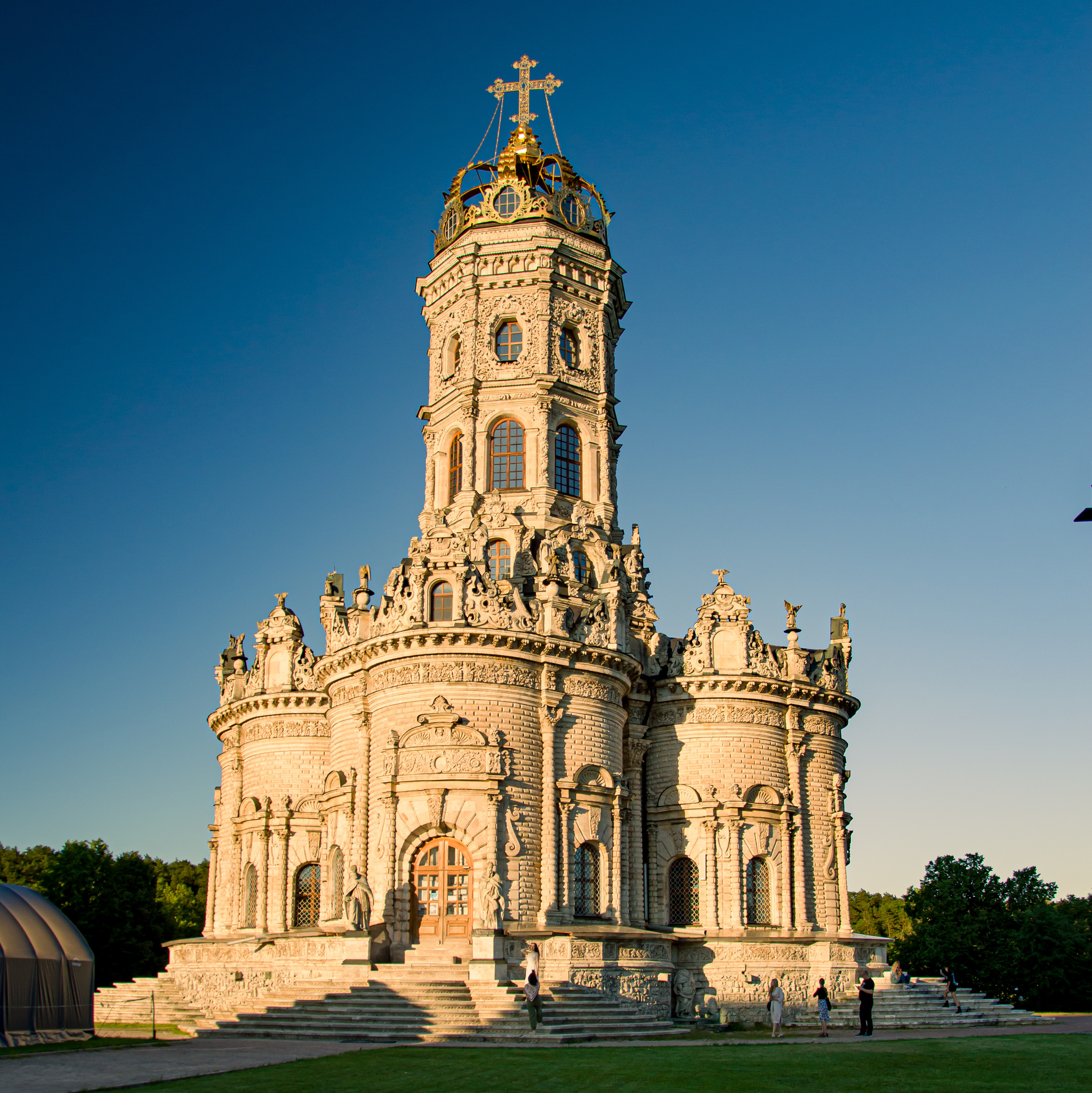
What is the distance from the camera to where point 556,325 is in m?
48.5

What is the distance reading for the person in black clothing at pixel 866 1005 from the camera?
3322cm

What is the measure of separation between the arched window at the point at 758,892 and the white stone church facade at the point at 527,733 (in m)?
0.08

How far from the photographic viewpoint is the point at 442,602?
40.3 m

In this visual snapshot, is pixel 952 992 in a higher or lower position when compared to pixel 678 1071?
lower

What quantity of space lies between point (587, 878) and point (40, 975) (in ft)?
55.7

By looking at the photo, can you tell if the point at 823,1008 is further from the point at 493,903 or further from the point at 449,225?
the point at 449,225

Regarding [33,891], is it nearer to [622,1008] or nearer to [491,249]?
[622,1008]

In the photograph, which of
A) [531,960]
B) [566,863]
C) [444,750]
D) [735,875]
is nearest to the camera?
[531,960]

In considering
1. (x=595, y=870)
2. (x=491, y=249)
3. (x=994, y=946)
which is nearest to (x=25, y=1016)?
(x=595, y=870)

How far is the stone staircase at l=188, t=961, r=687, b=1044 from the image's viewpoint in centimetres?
2964

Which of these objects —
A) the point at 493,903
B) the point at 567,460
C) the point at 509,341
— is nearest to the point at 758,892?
the point at 493,903

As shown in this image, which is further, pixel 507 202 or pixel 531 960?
pixel 507 202

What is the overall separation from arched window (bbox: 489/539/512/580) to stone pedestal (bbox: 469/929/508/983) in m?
13.8

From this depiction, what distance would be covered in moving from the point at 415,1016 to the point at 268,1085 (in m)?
12.0
